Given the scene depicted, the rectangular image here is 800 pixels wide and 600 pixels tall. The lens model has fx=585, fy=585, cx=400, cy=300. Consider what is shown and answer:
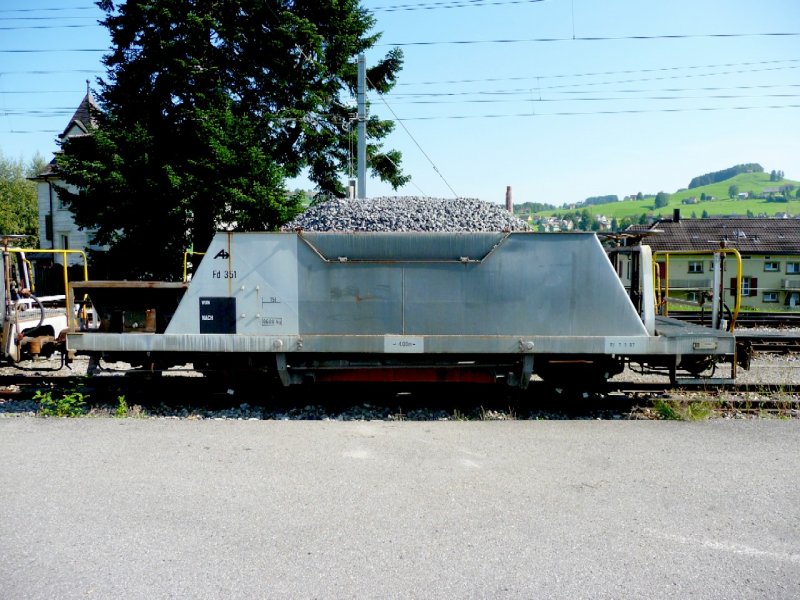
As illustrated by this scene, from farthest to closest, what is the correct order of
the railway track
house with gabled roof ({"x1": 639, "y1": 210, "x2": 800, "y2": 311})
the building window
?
the building window → house with gabled roof ({"x1": 639, "y1": 210, "x2": 800, "y2": 311}) → the railway track

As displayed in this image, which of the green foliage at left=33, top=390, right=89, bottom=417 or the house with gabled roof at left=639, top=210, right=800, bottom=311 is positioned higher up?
the house with gabled roof at left=639, top=210, right=800, bottom=311

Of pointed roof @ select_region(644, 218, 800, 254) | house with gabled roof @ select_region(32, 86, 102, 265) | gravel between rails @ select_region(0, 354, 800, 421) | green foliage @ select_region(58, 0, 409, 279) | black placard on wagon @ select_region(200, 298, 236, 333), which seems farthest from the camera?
pointed roof @ select_region(644, 218, 800, 254)

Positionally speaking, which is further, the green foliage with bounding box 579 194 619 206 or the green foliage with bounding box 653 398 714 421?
the green foliage with bounding box 579 194 619 206

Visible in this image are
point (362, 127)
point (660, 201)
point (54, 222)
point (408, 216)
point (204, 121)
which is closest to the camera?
point (408, 216)

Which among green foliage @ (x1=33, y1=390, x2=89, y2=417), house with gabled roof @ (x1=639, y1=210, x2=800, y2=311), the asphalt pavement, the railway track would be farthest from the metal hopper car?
house with gabled roof @ (x1=639, y1=210, x2=800, y2=311)

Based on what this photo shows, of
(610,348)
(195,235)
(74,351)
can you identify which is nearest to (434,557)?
(610,348)

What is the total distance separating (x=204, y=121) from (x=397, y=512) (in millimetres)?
17109

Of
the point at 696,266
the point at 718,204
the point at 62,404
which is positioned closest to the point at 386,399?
the point at 62,404

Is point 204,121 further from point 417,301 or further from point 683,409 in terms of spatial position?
point 683,409

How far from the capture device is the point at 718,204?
138 meters

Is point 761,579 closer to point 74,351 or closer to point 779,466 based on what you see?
point 779,466

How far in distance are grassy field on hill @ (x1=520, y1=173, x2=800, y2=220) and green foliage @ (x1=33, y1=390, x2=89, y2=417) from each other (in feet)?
381

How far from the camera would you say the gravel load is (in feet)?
27.4

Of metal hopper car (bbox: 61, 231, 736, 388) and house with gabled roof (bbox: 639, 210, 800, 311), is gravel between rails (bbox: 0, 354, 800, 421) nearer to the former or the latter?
metal hopper car (bbox: 61, 231, 736, 388)
